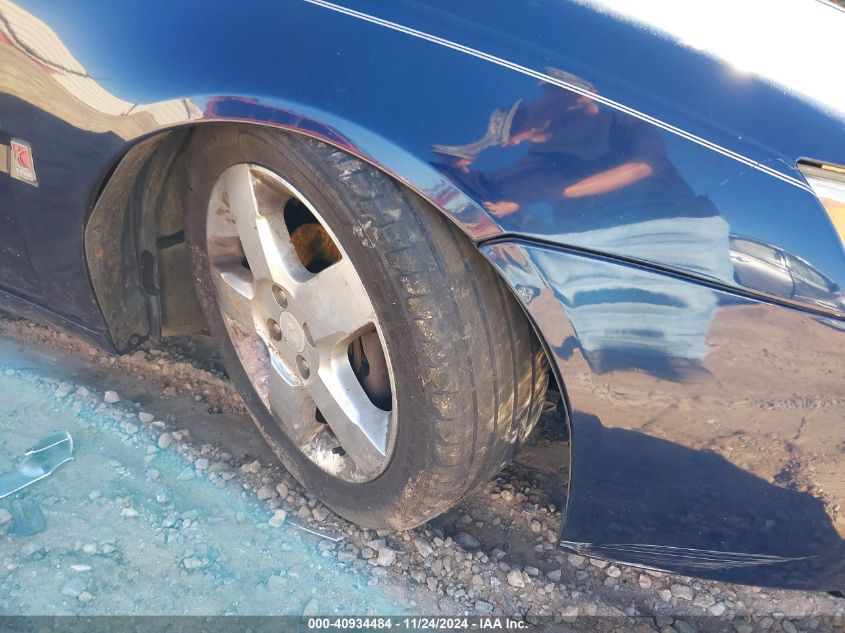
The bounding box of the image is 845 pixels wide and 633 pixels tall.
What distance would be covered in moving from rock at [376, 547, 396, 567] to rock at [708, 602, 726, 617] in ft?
2.62

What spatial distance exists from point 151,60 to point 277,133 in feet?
1.00

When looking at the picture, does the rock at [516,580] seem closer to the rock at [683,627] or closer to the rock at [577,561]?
the rock at [577,561]

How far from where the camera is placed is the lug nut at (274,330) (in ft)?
6.38

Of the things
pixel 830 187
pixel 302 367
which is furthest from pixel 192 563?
pixel 830 187

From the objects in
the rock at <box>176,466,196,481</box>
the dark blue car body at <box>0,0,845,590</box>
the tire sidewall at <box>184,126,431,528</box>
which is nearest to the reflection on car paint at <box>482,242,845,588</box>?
the dark blue car body at <box>0,0,845,590</box>

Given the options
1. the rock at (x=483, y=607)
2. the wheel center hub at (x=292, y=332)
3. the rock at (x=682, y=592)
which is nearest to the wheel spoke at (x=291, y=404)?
the wheel center hub at (x=292, y=332)

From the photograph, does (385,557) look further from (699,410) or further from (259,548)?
(699,410)

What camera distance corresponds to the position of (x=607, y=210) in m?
1.33

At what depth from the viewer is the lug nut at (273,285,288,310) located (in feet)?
6.09

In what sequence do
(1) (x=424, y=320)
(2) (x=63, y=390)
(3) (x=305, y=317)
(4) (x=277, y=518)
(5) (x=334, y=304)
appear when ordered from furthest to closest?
1. (2) (x=63, y=390)
2. (4) (x=277, y=518)
3. (3) (x=305, y=317)
4. (5) (x=334, y=304)
5. (1) (x=424, y=320)

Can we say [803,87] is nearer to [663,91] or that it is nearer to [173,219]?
[663,91]

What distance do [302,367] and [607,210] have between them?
0.90 m

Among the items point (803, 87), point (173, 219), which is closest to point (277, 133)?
point (173, 219)

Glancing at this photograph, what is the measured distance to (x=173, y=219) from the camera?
2.11 m
